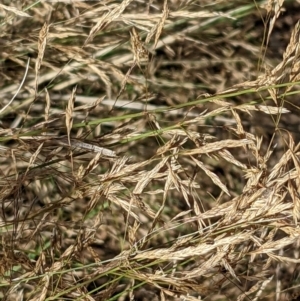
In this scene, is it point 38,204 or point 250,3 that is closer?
point 250,3

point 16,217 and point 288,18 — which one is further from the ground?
point 16,217

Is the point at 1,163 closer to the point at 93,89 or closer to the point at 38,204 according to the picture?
the point at 38,204

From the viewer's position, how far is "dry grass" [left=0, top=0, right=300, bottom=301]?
129cm

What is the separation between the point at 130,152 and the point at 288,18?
3.14 feet

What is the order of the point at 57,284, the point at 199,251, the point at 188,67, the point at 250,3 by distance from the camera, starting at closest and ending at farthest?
the point at 199,251, the point at 57,284, the point at 250,3, the point at 188,67

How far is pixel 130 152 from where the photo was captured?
230 centimetres

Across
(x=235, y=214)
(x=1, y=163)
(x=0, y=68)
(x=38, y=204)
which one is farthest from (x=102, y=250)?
(x=235, y=214)

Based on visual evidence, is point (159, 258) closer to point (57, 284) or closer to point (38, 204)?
point (57, 284)

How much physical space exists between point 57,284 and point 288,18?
180cm

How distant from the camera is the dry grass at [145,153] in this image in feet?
4.23

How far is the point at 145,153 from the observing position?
230cm

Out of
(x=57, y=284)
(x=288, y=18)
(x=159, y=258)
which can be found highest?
(x=159, y=258)

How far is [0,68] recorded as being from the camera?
6.93 feet

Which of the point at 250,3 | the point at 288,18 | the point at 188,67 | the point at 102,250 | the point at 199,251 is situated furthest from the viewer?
the point at 288,18
